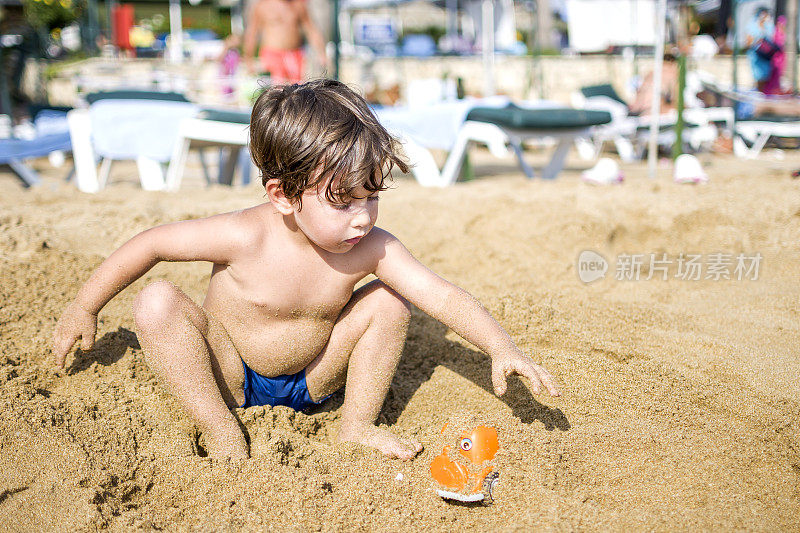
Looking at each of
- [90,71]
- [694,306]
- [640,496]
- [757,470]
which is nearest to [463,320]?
[640,496]

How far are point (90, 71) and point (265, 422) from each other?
565 inches

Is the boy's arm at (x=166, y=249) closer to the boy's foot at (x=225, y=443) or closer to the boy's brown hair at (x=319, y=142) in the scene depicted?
the boy's brown hair at (x=319, y=142)

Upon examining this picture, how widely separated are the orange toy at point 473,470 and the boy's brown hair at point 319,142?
614 mm

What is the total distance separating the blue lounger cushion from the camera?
5117mm

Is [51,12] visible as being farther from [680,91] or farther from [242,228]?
[242,228]

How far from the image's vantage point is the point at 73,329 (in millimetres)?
1778

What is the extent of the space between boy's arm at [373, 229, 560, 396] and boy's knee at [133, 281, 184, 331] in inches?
20.6

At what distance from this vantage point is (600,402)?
184cm

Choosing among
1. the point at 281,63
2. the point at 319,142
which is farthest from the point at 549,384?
the point at 281,63

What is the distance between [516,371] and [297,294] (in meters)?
0.58

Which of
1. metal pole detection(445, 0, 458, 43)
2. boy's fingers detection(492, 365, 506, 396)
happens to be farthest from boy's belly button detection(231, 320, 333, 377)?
metal pole detection(445, 0, 458, 43)

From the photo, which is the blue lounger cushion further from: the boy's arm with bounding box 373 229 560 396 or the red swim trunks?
the boy's arm with bounding box 373 229 560 396

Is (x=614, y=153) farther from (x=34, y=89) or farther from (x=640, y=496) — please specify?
(x=34, y=89)

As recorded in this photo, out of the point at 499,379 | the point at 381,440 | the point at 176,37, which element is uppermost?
the point at 176,37
